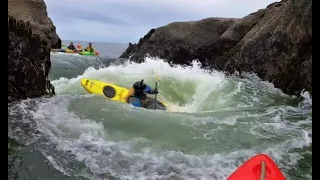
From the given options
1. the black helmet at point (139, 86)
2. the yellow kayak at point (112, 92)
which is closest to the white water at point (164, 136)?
the yellow kayak at point (112, 92)

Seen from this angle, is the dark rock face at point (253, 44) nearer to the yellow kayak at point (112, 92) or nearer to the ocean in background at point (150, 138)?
the ocean in background at point (150, 138)

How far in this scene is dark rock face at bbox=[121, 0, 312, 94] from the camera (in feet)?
37.1

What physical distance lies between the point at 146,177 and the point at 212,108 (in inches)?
212

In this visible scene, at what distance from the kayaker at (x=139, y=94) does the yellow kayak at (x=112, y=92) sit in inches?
6.6

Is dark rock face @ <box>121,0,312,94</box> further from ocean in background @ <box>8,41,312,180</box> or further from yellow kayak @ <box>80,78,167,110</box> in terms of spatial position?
yellow kayak @ <box>80,78,167,110</box>

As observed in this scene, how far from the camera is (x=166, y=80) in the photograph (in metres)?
14.5

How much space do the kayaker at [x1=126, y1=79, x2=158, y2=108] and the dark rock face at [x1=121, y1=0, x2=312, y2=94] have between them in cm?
465

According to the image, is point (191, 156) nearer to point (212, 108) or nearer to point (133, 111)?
point (133, 111)

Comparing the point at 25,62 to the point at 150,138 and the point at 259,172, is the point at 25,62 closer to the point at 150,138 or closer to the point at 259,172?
the point at 150,138

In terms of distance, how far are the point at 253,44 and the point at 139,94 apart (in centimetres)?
711

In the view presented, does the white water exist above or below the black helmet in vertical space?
below

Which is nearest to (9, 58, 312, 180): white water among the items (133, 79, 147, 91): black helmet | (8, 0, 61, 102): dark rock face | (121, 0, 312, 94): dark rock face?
(8, 0, 61, 102): dark rock face

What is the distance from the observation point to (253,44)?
14625 mm

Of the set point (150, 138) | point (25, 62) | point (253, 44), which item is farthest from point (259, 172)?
point (253, 44)
